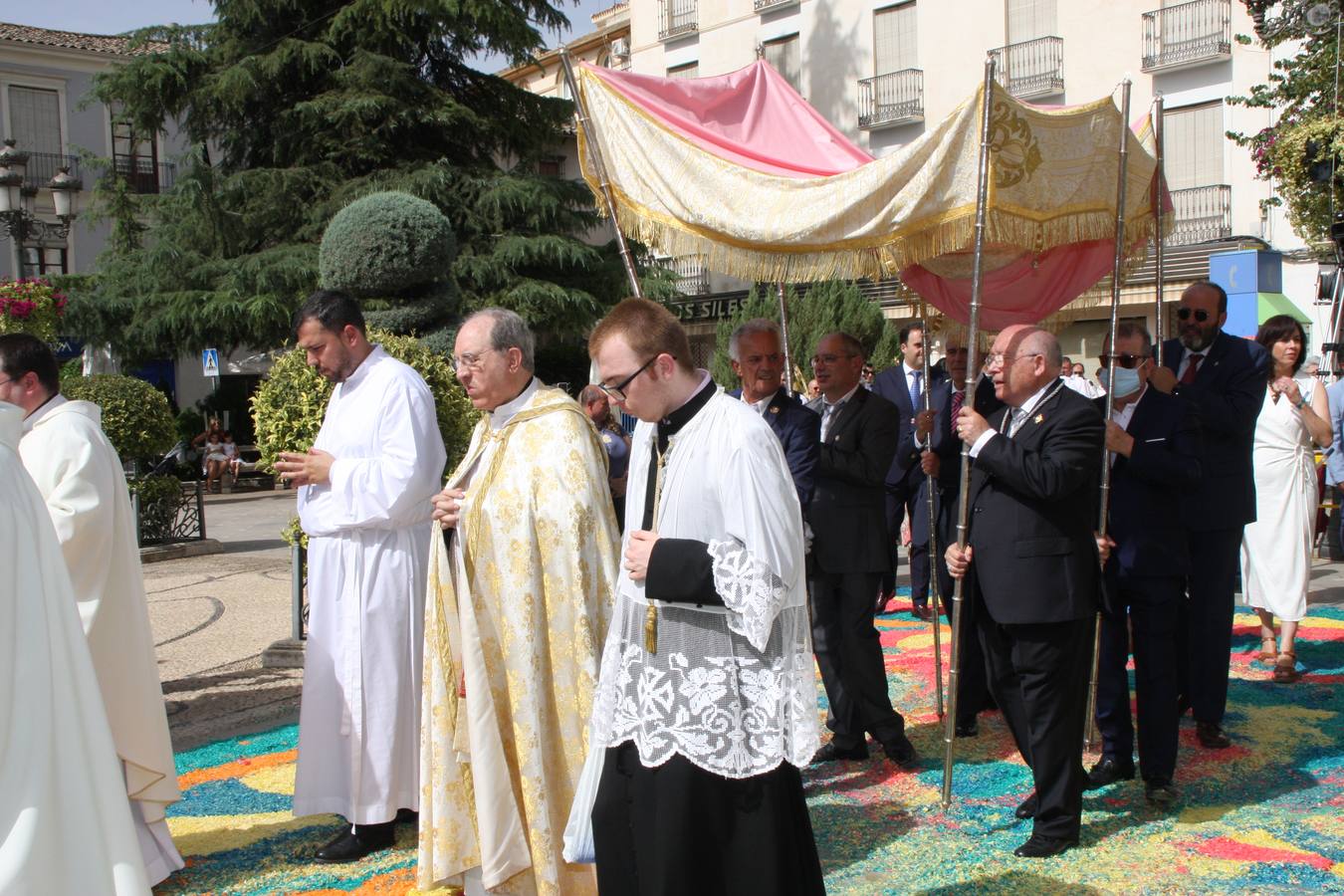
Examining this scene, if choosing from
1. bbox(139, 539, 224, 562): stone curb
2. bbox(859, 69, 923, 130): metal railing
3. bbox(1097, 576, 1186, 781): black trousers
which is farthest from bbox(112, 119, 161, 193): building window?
bbox(1097, 576, 1186, 781): black trousers

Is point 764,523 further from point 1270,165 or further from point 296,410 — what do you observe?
point 1270,165

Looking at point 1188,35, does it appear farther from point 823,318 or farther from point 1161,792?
point 1161,792

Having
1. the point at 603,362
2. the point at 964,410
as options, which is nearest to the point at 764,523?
the point at 603,362

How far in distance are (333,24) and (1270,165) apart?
619 inches

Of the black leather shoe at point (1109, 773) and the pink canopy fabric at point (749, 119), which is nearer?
the black leather shoe at point (1109, 773)

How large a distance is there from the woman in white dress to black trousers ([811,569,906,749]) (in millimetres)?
2804

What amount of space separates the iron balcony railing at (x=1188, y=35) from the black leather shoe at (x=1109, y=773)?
21.7m

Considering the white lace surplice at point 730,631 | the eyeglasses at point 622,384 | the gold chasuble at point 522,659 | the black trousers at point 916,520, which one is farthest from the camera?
the black trousers at point 916,520

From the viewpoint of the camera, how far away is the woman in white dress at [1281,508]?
7.15 meters

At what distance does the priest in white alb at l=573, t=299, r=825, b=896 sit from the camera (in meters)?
2.87

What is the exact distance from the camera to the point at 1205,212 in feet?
79.2

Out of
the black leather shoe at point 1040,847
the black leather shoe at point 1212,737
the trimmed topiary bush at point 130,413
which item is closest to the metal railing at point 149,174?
the trimmed topiary bush at point 130,413

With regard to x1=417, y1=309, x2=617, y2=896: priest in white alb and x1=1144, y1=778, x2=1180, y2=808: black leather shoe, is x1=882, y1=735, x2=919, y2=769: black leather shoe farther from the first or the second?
x1=417, y1=309, x2=617, y2=896: priest in white alb

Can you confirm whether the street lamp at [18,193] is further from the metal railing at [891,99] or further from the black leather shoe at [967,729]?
the metal railing at [891,99]
